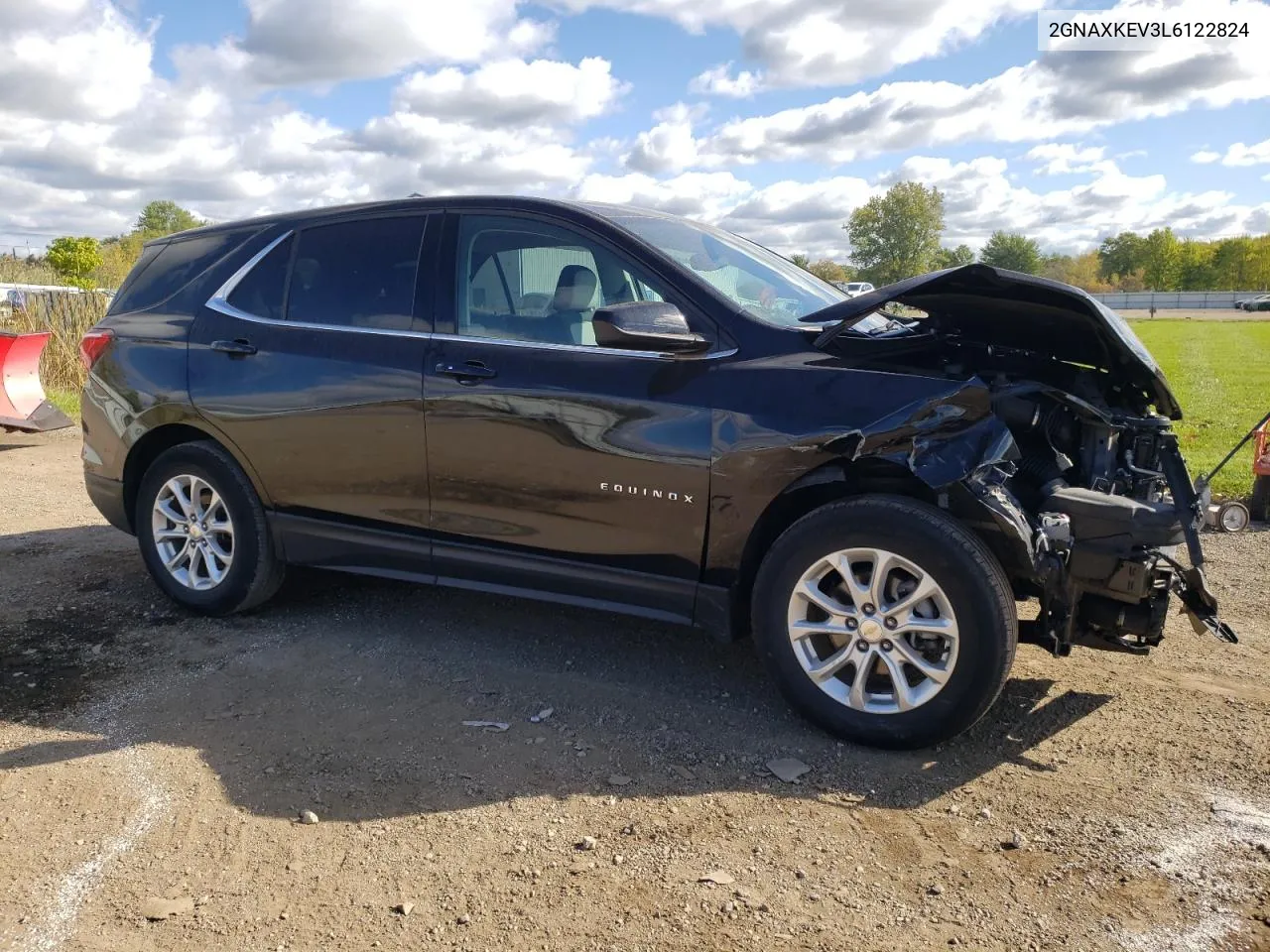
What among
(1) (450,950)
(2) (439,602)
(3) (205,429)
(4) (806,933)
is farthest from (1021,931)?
(3) (205,429)

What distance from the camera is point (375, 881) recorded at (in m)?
2.86

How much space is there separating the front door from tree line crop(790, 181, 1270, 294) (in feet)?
275

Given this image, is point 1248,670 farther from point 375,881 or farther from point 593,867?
point 375,881

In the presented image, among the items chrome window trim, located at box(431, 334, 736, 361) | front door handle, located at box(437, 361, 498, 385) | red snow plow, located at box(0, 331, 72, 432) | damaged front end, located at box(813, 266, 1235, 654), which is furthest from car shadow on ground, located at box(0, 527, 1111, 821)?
red snow plow, located at box(0, 331, 72, 432)

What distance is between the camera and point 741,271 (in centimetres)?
435

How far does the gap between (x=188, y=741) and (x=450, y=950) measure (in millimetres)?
1670

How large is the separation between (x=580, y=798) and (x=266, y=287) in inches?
116

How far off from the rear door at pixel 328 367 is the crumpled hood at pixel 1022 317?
176 cm

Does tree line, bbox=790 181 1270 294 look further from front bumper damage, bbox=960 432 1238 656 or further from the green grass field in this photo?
front bumper damage, bbox=960 432 1238 656

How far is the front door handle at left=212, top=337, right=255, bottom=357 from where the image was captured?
187 inches

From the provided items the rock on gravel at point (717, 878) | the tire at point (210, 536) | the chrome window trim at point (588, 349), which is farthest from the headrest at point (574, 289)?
the rock on gravel at point (717, 878)

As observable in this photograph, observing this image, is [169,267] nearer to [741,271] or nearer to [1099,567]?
[741,271]

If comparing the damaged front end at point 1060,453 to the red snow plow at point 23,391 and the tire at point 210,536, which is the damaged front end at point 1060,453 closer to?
the tire at point 210,536

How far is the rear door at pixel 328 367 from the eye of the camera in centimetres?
436
